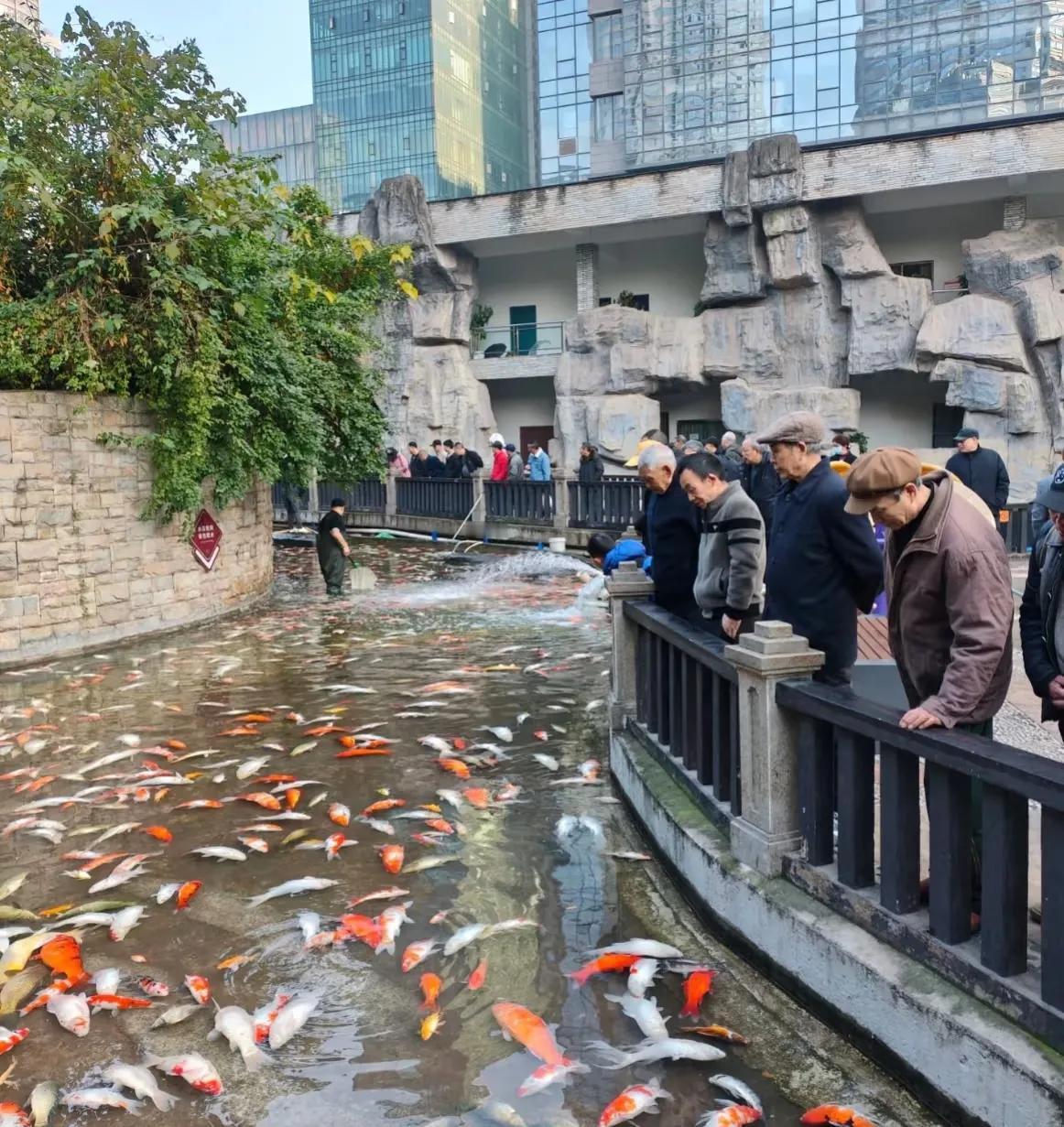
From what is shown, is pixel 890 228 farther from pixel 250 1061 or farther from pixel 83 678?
pixel 250 1061

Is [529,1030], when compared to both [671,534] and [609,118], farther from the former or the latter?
[609,118]

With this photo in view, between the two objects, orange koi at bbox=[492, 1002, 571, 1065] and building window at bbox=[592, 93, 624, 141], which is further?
building window at bbox=[592, 93, 624, 141]

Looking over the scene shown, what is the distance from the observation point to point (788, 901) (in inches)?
153

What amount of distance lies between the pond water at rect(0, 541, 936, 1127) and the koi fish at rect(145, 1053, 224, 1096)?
0.05 metres

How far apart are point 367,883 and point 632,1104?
2129 mm

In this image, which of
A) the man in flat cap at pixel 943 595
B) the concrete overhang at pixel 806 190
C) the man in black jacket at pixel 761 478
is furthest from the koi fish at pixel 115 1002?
the concrete overhang at pixel 806 190

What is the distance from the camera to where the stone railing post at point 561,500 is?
20938 mm

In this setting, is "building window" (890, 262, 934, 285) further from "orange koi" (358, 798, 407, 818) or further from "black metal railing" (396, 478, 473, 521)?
"orange koi" (358, 798, 407, 818)

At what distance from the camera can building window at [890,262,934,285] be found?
30.2m

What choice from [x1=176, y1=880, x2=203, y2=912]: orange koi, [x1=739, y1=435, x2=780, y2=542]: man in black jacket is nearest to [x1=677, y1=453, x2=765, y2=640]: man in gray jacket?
[x1=176, y1=880, x2=203, y2=912]: orange koi

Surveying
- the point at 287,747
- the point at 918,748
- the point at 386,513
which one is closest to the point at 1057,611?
the point at 918,748

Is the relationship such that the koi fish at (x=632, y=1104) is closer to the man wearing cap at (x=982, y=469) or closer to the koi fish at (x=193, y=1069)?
the koi fish at (x=193, y=1069)

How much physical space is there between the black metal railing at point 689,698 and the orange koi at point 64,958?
280 cm

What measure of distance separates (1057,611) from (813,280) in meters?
27.6
